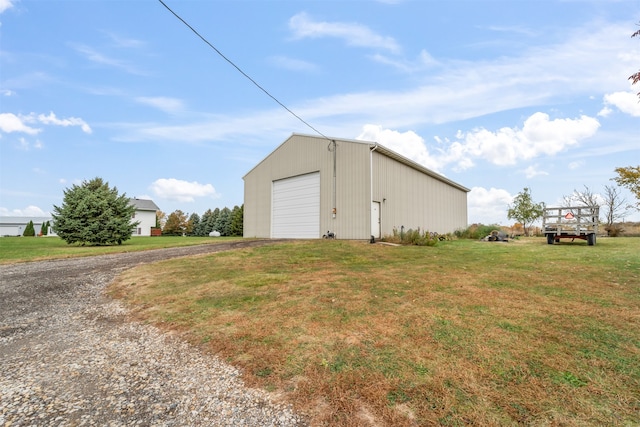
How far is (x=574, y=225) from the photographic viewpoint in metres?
12.0

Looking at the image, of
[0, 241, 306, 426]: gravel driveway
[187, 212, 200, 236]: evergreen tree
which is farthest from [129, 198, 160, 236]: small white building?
[0, 241, 306, 426]: gravel driveway

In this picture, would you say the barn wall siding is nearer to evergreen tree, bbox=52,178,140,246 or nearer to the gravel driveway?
the gravel driveway

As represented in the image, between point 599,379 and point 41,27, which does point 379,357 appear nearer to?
point 599,379

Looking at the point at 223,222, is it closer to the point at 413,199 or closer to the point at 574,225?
the point at 413,199

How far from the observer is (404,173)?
16.9 metres

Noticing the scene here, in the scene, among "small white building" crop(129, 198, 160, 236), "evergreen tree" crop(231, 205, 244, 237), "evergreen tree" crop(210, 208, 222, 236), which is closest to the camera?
"evergreen tree" crop(231, 205, 244, 237)

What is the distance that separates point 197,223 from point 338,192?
42.4 meters

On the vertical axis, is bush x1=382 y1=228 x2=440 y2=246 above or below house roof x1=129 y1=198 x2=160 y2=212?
below

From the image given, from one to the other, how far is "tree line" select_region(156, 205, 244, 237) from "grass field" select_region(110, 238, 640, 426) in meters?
42.7

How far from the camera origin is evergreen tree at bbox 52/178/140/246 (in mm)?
17594

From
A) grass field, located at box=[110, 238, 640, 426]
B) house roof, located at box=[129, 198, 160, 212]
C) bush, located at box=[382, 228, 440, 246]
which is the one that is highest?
house roof, located at box=[129, 198, 160, 212]

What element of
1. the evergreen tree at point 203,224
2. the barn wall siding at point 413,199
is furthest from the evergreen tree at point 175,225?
the barn wall siding at point 413,199

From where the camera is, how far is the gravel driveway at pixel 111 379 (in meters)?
1.96

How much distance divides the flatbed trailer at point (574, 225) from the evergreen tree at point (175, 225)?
50.8 m
